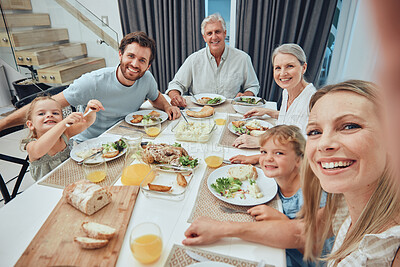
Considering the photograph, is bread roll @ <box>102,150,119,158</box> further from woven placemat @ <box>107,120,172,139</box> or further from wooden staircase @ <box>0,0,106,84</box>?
wooden staircase @ <box>0,0,106,84</box>

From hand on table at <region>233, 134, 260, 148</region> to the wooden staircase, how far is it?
335 cm

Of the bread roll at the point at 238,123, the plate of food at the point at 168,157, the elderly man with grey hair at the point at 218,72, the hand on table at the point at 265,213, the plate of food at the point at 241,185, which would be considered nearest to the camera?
the hand on table at the point at 265,213

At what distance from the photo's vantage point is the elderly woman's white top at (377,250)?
0.68 metres

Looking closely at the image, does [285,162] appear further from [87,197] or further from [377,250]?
[87,197]

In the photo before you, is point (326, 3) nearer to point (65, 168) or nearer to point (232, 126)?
point (232, 126)

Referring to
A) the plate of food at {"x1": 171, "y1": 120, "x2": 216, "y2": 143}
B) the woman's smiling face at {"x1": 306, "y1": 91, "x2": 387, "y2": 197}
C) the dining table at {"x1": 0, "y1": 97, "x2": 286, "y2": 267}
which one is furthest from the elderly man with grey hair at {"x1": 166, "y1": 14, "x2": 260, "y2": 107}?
the woman's smiling face at {"x1": 306, "y1": 91, "x2": 387, "y2": 197}

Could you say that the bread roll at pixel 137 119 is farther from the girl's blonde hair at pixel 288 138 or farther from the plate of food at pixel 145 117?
the girl's blonde hair at pixel 288 138

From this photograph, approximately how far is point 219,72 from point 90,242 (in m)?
2.52

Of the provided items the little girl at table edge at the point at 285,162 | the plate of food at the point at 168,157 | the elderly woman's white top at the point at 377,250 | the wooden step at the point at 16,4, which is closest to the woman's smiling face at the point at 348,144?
the elderly woman's white top at the point at 377,250

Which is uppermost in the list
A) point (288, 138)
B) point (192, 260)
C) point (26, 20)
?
point (26, 20)

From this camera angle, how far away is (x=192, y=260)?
0.86 metres

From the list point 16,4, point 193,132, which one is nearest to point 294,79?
point 193,132

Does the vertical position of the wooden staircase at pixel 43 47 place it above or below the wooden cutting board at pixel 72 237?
above

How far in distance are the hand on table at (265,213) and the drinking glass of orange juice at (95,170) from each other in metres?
0.74
